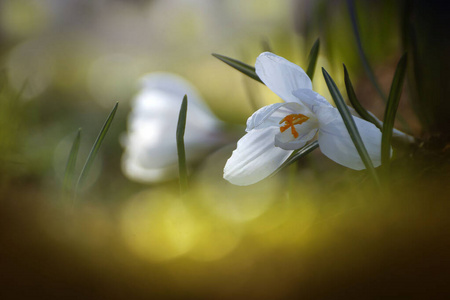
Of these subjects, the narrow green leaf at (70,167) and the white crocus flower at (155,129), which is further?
the white crocus flower at (155,129)

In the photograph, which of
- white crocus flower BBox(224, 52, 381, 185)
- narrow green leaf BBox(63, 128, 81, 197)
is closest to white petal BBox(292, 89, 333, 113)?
white crocus flower BBox(224, 52, 381, 185)

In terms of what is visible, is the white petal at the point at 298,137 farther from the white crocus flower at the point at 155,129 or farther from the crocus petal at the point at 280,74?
the white crocus flower at the point at 155,129

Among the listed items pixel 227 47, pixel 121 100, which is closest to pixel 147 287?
pixel 121 100

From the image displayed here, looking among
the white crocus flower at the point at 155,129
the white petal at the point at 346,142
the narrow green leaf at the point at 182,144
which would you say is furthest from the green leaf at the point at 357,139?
the white crocus flower at the point at 155,129

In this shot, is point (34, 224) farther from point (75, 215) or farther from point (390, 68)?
point (390, 68)

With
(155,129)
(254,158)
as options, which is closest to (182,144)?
(254,158)

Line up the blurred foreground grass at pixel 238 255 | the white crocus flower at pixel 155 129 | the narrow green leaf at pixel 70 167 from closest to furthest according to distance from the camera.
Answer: the blurred foreground grass at pixel 238 255, the narrow green leaf at pixel 70 167, the white crocus flower at pixel 155 129

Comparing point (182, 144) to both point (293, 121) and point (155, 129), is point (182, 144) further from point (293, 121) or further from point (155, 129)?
point (155, 129)

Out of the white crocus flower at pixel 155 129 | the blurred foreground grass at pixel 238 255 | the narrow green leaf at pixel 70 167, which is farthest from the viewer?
the white crocus flower at pixel 155 129
